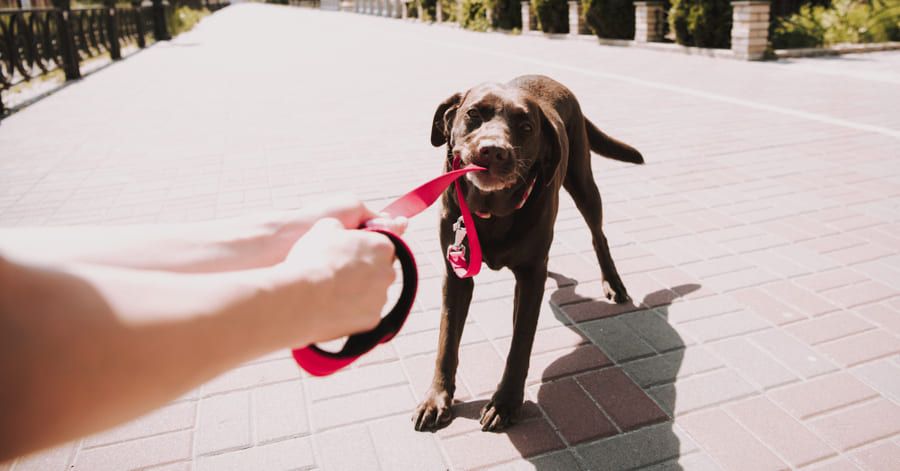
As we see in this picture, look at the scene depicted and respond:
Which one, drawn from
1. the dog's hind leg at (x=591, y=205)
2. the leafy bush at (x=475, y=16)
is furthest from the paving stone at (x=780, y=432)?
the leafy bush at (x=475, y=16)

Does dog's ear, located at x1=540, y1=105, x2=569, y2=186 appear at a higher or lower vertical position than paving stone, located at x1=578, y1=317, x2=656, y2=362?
higher

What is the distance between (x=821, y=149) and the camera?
21.8 ft

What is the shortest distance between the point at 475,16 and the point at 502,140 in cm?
2581

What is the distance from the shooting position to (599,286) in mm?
3797

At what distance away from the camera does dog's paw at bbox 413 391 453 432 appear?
8.37 feet

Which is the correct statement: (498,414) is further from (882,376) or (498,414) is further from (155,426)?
(882,376)

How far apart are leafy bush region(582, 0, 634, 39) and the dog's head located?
16.2 metres

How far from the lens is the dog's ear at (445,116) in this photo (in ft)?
9.39

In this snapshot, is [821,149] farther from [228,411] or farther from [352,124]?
[228,411]

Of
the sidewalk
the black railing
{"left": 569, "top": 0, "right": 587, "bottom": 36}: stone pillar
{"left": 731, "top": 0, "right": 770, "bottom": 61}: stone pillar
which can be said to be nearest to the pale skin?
the sidewalk

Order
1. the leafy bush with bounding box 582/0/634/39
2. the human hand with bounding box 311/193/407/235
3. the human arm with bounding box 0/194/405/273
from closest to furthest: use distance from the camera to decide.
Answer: the human arm with bounding box 0/194/405/273 → the human hand with bounding box 311/193/407/235 → the leafy bush with bounding box 582/0/634/39

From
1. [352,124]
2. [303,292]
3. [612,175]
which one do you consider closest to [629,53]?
[352,124]

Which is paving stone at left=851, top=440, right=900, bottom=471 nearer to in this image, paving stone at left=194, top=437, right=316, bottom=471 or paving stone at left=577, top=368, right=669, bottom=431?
paving stone at left=577, top=368, right=669, bottom=431

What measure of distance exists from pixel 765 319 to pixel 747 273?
611 mm
